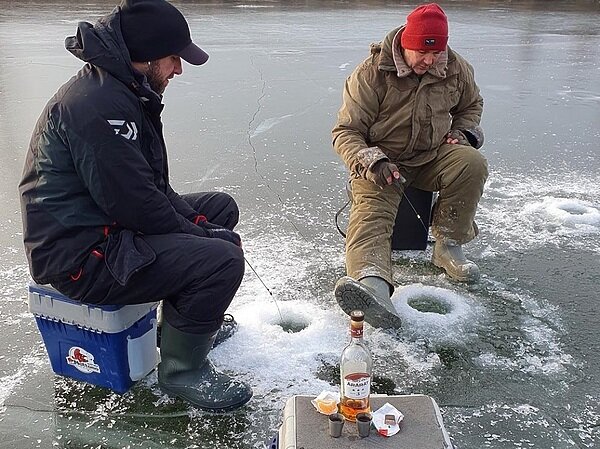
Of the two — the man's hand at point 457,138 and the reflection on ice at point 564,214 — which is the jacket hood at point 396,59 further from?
the reflection on ice at point 564,214

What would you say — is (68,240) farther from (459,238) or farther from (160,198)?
(459,238)

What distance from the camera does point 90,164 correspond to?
90.5 inches

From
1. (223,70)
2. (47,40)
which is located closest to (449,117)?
(223,70)

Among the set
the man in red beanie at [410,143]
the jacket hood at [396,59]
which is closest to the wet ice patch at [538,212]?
the man in red beanie at [410,143]

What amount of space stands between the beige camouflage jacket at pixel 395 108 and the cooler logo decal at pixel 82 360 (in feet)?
5.19

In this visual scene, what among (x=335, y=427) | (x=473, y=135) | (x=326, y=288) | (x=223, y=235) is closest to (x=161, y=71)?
(x=223, y=235)

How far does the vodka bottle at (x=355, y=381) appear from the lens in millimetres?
2088

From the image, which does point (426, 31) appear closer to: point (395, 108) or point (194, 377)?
point (395, 108)

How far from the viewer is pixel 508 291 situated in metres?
3.63

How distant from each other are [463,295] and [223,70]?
642cm

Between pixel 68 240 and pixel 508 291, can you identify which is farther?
pixel 508 291

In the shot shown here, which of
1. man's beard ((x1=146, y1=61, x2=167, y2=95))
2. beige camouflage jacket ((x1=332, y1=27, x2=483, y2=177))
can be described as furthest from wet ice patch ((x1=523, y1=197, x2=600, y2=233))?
man's beard ((x1=146, y1=61, x2=167, y2=95))

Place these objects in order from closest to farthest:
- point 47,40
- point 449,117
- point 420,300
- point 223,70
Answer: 1. point 420,300
2. point 449,117
3. point 223,70
4. point 47,40

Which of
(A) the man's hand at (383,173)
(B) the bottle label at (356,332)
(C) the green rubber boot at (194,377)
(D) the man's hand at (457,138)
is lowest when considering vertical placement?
(C) the green rubber boot at (194,377)
